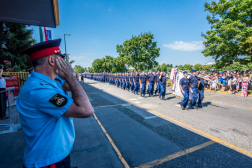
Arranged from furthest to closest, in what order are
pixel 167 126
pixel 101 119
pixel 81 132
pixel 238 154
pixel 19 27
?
1. pixel 19 27
2. pixel 101 119
3. pixel 167 126
4. pixel 81 132
5. pixel 238 154

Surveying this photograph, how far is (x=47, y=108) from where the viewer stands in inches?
43.1

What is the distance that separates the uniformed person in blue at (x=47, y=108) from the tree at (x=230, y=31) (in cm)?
1647

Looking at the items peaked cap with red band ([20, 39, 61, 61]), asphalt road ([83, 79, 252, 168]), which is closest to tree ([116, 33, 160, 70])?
asphalt road ([83, 79, 252, 168])

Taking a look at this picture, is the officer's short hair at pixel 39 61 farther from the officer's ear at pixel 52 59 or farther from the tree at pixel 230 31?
the tree at pixel 230 31

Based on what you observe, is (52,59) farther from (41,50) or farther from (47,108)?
(47,108)

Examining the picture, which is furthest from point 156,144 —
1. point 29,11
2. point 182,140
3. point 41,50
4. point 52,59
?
point 29,11

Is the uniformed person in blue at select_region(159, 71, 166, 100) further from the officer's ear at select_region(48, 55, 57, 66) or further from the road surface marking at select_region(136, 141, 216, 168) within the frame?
the officer's ear at select_region(48, 55, 57, 66)

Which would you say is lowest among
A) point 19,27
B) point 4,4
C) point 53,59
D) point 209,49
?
point 53,59

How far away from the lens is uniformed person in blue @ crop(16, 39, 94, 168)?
1111 mm

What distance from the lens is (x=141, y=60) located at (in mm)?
31828

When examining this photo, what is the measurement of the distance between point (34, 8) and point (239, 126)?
706 cm

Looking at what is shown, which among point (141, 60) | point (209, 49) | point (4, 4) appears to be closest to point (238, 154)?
point (4, 4)

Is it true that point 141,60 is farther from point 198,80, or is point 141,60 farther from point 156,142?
point 156,142

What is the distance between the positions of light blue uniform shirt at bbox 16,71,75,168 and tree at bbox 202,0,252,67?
16.6m
